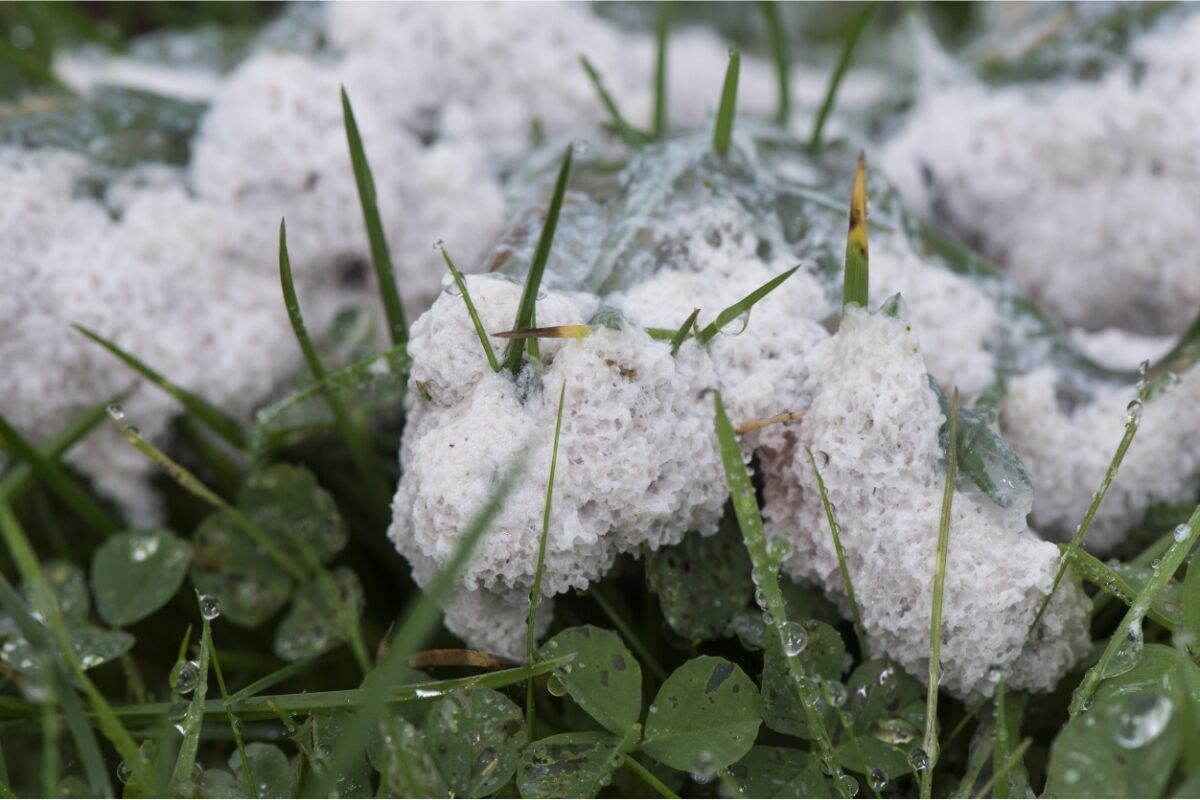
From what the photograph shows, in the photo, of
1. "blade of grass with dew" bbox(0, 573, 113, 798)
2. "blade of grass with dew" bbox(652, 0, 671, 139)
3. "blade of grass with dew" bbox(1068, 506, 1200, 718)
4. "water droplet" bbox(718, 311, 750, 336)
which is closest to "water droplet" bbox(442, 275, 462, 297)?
"water droplet" bbox(718, 311, 750, 336)

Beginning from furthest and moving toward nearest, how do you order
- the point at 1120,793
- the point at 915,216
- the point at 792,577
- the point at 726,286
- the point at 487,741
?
the point at 915,216 → the point at 726,286 → the point at 792,577 → the point at 487,741 → the point at 1120,793

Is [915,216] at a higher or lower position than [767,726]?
higher

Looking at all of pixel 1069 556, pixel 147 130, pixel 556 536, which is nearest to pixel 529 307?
pixel 556 536

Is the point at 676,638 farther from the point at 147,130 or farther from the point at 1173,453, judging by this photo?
the point at 147,130

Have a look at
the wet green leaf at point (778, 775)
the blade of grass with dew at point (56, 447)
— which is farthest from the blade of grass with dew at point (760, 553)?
the blade of grass with dew at point (56, 447)

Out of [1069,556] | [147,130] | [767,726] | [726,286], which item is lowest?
[767,726]

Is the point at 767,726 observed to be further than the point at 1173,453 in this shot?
No

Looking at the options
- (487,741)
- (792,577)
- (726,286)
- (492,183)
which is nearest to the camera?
(487,741)
